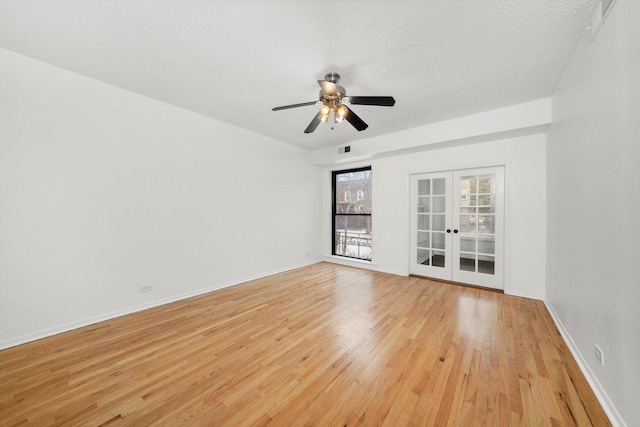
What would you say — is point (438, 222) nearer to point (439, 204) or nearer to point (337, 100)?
point (439, 204)

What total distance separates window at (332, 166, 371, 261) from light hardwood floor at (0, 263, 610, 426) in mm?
2788

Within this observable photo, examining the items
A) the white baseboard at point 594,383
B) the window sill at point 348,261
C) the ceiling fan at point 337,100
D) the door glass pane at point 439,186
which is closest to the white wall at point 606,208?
the white baseboard at point 594,383

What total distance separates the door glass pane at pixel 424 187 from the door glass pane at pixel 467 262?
1.30 meters

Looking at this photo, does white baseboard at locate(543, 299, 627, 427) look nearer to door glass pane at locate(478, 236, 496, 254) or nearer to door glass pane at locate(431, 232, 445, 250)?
door glass pane at locate(478, 236, 496, 254)

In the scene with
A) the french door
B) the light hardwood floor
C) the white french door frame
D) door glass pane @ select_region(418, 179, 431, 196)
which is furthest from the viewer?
door glass pane @ select_region(418, 179, 431, 196)

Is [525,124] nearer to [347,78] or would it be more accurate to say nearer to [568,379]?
[347,78]

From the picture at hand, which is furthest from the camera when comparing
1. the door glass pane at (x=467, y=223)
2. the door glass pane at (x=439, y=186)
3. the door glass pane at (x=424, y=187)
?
the door glass pane at (x=424, y=187)

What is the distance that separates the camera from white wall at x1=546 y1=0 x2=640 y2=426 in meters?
1.28

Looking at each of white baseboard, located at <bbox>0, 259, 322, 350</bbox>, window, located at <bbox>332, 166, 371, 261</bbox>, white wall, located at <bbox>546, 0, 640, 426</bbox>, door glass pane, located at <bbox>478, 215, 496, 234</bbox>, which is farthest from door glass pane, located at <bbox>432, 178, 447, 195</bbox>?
white baseboard, located at <bbox>0, 259, 322, 350</bbox>

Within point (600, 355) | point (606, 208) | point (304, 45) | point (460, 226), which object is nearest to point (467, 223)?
point (460, 226)

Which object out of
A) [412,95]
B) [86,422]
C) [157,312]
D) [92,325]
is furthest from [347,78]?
[92,325]

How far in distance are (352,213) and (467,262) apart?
106 inches

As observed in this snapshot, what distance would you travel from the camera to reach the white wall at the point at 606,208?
1.28m

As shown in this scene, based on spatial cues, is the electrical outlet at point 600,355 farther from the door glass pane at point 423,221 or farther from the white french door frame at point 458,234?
the door glass pane at point 423,221
